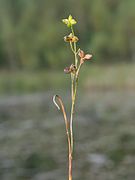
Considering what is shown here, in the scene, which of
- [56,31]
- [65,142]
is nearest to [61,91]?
[65,142]

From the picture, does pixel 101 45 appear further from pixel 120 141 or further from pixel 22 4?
pixel 120 141

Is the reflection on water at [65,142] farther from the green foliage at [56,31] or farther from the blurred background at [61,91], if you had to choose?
the green foliage at [56,31]

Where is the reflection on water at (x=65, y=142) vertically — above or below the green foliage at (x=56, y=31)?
below

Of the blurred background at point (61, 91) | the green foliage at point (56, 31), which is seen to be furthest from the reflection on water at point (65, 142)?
the green foliage at point (56, 31)

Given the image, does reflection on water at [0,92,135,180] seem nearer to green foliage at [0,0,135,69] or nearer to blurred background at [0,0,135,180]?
blurred background at [0,0,135,180]

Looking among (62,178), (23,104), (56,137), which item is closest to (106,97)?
(23,104)

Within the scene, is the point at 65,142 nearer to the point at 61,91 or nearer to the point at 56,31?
the point at 61,91
